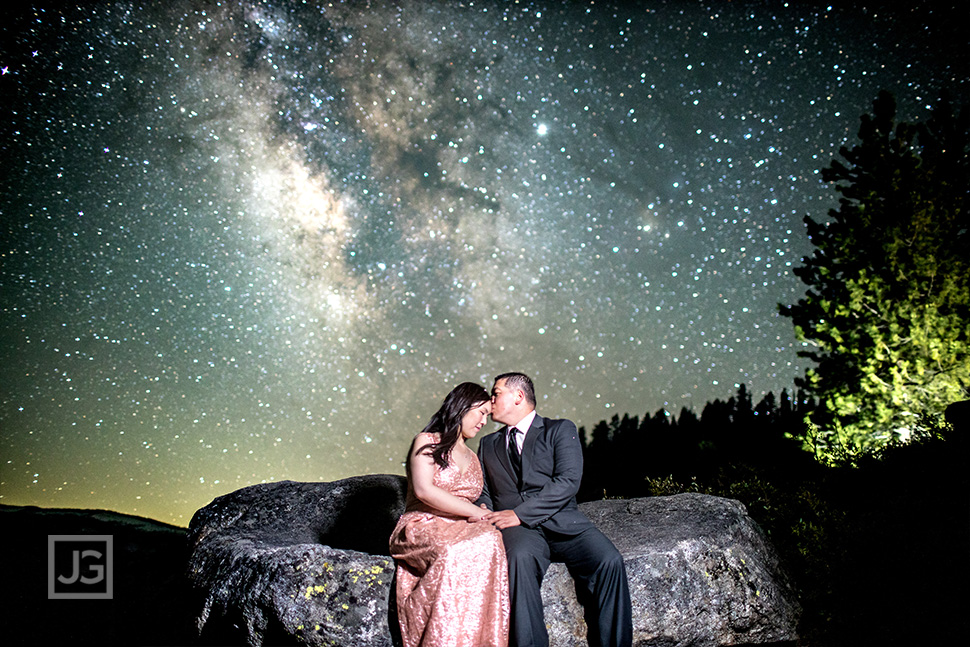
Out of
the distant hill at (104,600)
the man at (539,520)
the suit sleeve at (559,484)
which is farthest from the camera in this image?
the distant hill at (104,600)

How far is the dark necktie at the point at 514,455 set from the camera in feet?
14.8

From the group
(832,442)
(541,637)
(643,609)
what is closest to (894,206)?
(832,442)

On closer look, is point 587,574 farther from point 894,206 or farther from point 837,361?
point 894,206

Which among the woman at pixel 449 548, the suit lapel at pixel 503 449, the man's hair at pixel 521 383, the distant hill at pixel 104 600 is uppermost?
the man's hair at pixel 521 383

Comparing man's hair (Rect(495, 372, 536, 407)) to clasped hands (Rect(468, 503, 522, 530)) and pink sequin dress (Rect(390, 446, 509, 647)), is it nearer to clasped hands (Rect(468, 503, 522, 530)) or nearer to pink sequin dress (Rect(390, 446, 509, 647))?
clasped hands (Rect(468, 503, 522, 530))

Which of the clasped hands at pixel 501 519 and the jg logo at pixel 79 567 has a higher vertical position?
the clasped hands at pixel 501 519

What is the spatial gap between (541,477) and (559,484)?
23 centimetres

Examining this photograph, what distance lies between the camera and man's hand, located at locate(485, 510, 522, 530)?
3.95 meters

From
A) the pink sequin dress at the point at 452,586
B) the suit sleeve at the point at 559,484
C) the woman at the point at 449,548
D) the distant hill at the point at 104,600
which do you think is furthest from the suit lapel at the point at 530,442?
the distant hill at the point at 104,600

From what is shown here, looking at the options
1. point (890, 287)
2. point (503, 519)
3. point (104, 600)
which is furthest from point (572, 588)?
point (890, 287)

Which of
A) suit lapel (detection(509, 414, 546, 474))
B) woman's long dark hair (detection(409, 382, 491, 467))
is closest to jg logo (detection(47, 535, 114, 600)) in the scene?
woman's long dark hair (detection(409, 382, 491, 467))

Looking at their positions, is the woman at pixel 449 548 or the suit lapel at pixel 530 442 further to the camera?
the suit lapel at pixel 530 442

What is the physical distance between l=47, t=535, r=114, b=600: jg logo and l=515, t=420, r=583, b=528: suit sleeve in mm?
6707

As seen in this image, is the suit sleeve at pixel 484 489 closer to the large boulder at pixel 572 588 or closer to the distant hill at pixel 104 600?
the large boulder at pixel 572 588
